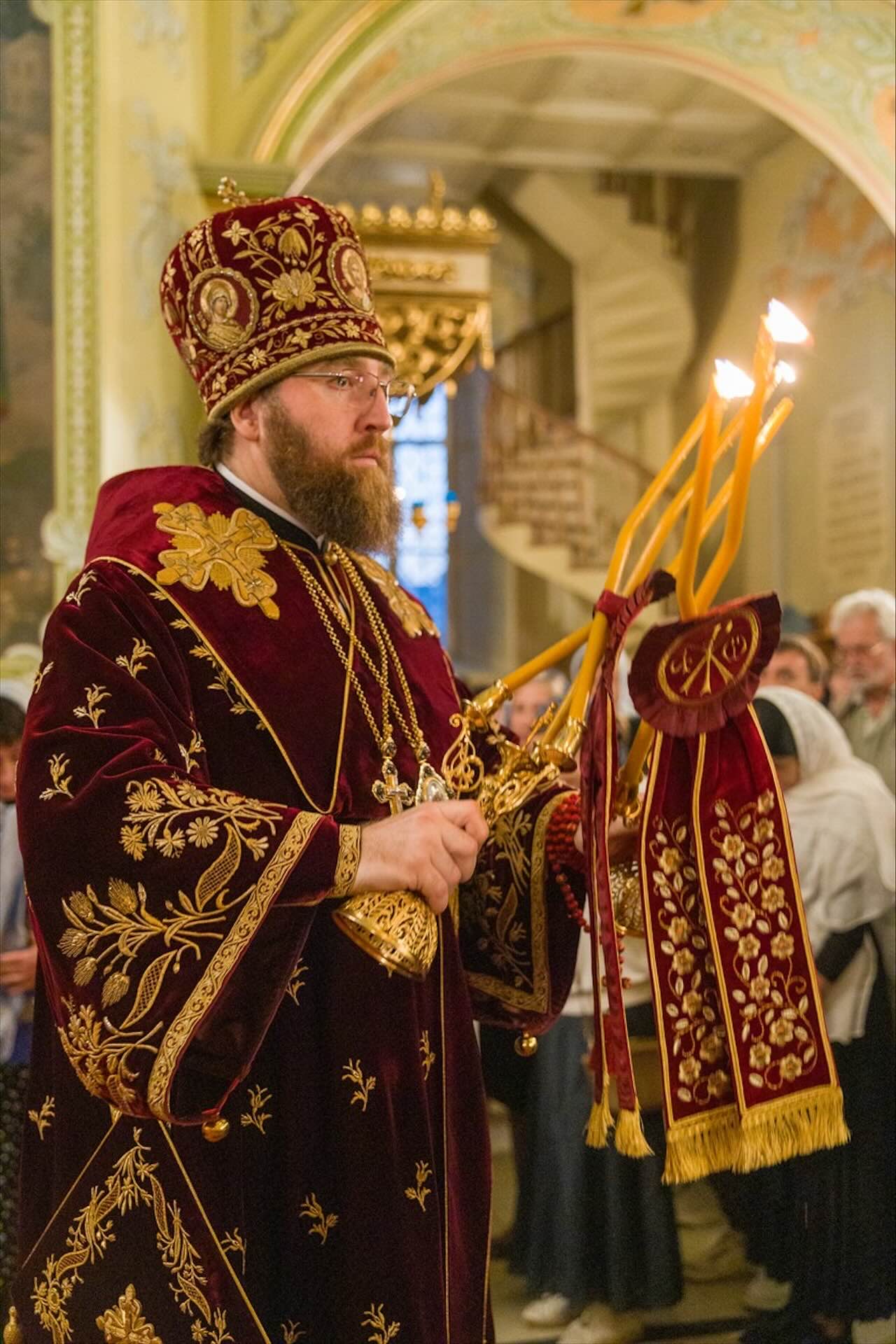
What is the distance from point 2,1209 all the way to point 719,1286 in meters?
2.20

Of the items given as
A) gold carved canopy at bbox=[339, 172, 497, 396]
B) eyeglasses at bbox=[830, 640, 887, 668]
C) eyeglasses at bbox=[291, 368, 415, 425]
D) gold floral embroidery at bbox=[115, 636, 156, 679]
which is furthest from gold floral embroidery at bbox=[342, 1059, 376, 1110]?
gold carved canopy at bbox=[339, 172, 497, 396]

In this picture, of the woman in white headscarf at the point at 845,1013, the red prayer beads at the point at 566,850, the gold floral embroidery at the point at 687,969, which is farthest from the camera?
the woman in white headscarf at the point at 845,1013

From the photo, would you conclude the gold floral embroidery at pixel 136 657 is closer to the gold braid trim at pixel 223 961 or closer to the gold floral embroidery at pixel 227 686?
the gold floral embroidery at pixel 227 686

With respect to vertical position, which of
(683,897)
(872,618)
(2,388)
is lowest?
(683,897)

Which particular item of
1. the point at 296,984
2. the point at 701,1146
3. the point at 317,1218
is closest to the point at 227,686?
the point at 296,984

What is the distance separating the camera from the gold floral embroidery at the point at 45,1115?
2295 millimetres

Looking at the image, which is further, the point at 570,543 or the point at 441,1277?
the point at 570,543

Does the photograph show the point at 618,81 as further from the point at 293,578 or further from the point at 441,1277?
the point at 441,1277

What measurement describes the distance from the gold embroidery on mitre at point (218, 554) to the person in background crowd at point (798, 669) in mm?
2758

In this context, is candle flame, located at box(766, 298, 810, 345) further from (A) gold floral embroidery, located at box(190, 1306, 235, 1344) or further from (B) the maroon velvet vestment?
(A) gold floral embroidery, located at box(190, 1306, 235, 1344)

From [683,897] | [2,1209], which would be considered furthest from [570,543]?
[683,897]

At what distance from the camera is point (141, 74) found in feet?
13.3

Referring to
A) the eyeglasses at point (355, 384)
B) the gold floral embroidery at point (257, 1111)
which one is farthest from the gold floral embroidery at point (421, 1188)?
the eyeglasses at point (355, 384)

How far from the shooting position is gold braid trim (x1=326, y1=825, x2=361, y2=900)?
2002 millimetres
